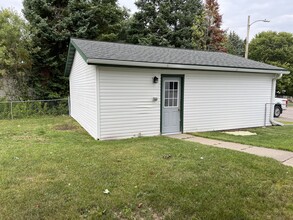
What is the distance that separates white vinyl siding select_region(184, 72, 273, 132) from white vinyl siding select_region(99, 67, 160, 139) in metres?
1.39

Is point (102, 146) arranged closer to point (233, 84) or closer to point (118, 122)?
point (118, 122)

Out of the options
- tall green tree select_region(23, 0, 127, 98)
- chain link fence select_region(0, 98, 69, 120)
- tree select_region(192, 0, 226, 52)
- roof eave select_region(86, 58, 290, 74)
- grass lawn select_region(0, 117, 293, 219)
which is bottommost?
grass lawn select_region(0, 117, 293, 219)

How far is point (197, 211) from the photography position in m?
2.96

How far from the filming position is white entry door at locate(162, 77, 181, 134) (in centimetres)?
781

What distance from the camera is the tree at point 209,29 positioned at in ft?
72.3

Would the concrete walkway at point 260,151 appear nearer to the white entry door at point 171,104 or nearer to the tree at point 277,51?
the white entry door at point 171,104

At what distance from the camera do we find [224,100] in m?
8.94

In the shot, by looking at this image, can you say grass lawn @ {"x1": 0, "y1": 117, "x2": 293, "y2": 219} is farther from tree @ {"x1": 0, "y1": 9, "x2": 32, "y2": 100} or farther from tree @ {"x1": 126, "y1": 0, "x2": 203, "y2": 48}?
tree @ {"x1": 126, "y1": 0, "x2": 203, "y2": 48}

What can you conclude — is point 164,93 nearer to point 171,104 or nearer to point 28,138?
point 171,104

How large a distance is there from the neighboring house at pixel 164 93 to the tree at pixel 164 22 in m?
12.2

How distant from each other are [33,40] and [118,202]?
13184 mm

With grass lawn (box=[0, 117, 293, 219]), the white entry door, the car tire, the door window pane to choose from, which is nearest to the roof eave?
the white entry door

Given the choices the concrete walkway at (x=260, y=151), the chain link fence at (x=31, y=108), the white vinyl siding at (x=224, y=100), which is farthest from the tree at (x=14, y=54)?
the concrete walkway at (x=260, y=151)

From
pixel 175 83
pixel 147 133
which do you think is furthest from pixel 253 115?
pixel 147 133
